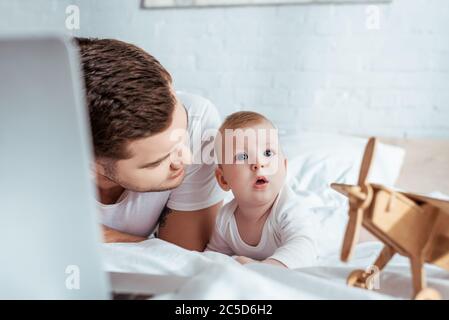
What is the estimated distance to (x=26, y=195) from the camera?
42cm

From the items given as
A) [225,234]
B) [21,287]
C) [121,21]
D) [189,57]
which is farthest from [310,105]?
[21,287]

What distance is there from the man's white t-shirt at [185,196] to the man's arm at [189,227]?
0.01m

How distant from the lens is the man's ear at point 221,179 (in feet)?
2.87

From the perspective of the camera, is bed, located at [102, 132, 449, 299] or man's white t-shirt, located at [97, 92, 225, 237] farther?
man's white t-shirt, located at [97, 92, 225, 237]

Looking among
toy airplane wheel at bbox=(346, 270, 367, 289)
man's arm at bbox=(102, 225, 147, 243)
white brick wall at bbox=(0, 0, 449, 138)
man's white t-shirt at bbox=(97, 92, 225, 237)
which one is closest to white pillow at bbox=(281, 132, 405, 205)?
white brick wall at bbox=(0, 0, 449, 138)

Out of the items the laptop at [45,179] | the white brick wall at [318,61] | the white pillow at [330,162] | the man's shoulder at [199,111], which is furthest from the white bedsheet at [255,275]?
the white brick wall at [318,61]

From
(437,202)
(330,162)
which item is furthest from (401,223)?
(330,162)

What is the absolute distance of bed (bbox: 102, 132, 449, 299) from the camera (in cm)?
52

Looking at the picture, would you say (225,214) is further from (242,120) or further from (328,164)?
(328,164)

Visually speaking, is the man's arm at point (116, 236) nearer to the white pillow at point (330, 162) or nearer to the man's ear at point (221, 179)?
the man's ear at point (221, 179)

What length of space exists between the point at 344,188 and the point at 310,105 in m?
0.91

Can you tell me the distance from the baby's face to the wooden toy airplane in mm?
234

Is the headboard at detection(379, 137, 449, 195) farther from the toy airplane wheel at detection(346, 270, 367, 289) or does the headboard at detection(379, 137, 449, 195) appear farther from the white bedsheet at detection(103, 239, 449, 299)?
the toy airplane wheel at detection(346, 270, 367, 289)

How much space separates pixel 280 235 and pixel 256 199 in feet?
0.21
